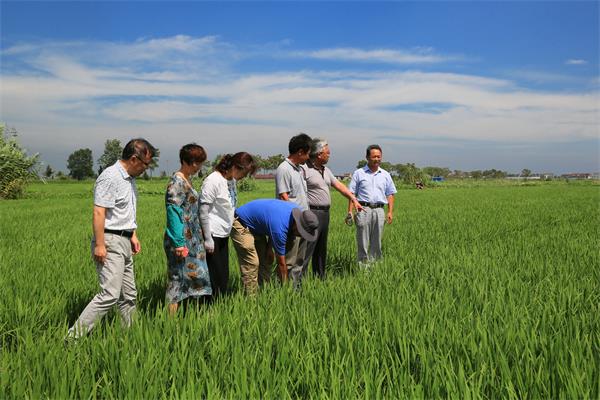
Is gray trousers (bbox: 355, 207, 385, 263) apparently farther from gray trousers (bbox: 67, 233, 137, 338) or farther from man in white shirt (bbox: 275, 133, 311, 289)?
gray trousers (bbox: 67, 233, 137, 338)

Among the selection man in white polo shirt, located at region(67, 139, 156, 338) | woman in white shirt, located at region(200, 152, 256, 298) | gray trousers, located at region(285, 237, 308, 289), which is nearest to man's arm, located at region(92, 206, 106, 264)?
man in white polo shirt, located at region(67, 139, 156, 338)

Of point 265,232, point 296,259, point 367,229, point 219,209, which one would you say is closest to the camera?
point 219,209

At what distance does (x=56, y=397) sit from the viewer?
1.87 metres

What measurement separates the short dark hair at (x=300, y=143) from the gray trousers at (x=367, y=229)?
148cm

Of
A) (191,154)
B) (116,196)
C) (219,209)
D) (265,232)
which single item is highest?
(191,154)

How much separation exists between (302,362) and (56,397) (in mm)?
1111

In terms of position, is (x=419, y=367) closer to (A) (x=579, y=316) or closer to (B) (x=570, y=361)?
(B) (x=570, y=361)

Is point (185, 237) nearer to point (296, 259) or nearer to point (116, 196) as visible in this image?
point (116, 196)

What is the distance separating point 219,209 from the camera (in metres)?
3.55

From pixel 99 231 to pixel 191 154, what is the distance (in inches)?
32.7

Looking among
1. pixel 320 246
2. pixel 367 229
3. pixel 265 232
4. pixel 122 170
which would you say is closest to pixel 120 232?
pixel 122 170

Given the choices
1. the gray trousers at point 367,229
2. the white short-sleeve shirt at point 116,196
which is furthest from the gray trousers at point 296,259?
the white short-sleeve shirt at point 116,196

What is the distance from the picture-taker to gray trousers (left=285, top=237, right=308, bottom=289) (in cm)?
391

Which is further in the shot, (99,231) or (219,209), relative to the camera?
(219,209)
